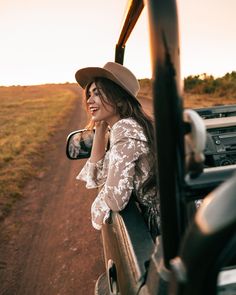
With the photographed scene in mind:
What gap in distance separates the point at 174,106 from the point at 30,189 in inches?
222

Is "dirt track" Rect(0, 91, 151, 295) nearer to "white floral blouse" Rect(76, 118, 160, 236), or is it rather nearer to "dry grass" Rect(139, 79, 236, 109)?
"white floral blouse" Rect(76, 118, 160, 236)

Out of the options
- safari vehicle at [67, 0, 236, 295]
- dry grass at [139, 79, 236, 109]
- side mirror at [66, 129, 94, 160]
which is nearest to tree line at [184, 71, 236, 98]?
dry grass at [139, 79, 236, 109]

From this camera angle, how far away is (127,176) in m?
1.97

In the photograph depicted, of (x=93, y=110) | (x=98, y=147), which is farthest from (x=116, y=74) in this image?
(x=98, y=147)

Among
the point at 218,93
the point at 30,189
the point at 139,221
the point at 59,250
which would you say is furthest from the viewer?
the point at 218,93

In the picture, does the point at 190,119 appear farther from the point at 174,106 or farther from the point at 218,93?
the point at 218,93

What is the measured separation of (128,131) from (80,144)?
3.84 ft

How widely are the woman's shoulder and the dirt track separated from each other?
6.07ft

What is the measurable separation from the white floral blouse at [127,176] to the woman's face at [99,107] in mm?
340

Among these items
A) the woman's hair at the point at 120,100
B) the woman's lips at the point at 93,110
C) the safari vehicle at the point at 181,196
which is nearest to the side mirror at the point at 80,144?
the woman's lips at the point at 93,110

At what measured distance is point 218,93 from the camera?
23359 millimetres

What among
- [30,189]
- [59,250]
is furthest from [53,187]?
[59,250]

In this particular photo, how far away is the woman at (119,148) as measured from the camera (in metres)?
1.96

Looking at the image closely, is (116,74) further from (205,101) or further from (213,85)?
(213,85)
